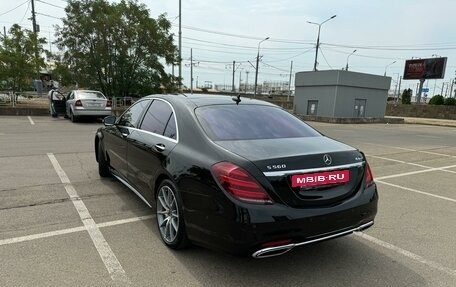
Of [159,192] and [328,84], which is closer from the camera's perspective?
[159,192]

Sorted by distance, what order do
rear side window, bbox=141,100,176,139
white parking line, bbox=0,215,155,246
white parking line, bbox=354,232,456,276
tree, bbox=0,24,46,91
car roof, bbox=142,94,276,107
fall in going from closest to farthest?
white parking line, bbox=354,232,456,276
white parking line, bbox=0,215,155,246
rear side window, bbox=141,100,176,139
car roof, bbox=142,94,276,107
tree, bbox=0,24,46,91

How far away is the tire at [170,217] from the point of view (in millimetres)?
3514

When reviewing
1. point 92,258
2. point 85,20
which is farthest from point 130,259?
point 85,20

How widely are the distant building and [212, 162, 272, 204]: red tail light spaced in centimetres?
2864

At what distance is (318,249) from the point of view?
3.81 meters

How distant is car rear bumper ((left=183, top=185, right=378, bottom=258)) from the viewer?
287 centimetres

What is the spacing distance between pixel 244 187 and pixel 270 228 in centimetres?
37

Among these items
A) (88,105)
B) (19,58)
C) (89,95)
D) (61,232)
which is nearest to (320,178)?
(61,232)

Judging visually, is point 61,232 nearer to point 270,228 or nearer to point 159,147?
point 159,147

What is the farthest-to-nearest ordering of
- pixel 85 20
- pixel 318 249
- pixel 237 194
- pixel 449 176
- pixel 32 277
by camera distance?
pixel 85 20 → pixel 449 176 → pixel 318 249 → pixel 32 277 → pixel 237 194

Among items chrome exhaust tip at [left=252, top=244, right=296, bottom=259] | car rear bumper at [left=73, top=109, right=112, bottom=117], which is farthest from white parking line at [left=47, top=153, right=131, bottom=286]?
car rear bumper at [left=73, top=109, right=112, bottom=117]

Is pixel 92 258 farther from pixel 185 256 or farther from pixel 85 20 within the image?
pixel 85 20

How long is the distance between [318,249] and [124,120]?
329 centimetres

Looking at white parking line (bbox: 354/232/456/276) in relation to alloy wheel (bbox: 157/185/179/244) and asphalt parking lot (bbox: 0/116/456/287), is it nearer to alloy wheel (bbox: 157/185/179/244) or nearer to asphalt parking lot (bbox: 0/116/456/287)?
asphalt parking lot (bbox: 0/116/456/287)
